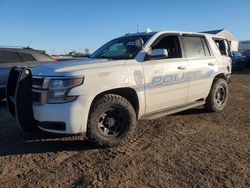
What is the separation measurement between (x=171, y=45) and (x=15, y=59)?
468 centimetres

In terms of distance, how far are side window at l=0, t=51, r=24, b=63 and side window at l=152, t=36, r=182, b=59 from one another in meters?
4.53

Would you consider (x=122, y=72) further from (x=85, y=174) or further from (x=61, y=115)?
(x=85, y=174)

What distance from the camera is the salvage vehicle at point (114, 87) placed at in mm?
4445

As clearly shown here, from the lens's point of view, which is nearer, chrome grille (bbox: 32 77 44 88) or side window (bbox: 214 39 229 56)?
chrome grille (bbox: 32 77 44 88)

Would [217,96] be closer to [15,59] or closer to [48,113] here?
[48,113]

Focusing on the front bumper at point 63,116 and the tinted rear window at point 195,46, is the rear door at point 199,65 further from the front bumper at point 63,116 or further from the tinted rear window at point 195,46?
the front bumper at point 63,116

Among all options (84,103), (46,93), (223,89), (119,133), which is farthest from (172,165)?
(223,89)

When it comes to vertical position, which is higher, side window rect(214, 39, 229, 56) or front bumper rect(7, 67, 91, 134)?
side window rect(214, 39, 229, 56)

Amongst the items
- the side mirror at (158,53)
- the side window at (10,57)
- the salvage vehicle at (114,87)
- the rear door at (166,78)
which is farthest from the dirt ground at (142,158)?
the side window at (10,57)

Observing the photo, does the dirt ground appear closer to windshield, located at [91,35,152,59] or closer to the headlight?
the headlight

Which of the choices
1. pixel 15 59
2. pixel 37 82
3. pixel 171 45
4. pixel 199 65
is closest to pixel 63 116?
pixel 37 82

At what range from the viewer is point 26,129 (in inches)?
187

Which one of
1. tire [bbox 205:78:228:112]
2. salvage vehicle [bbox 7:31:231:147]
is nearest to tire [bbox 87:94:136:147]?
salvage vehicle [bbox 7:31:231:147]

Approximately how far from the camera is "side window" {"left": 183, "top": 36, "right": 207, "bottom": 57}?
251 inches
